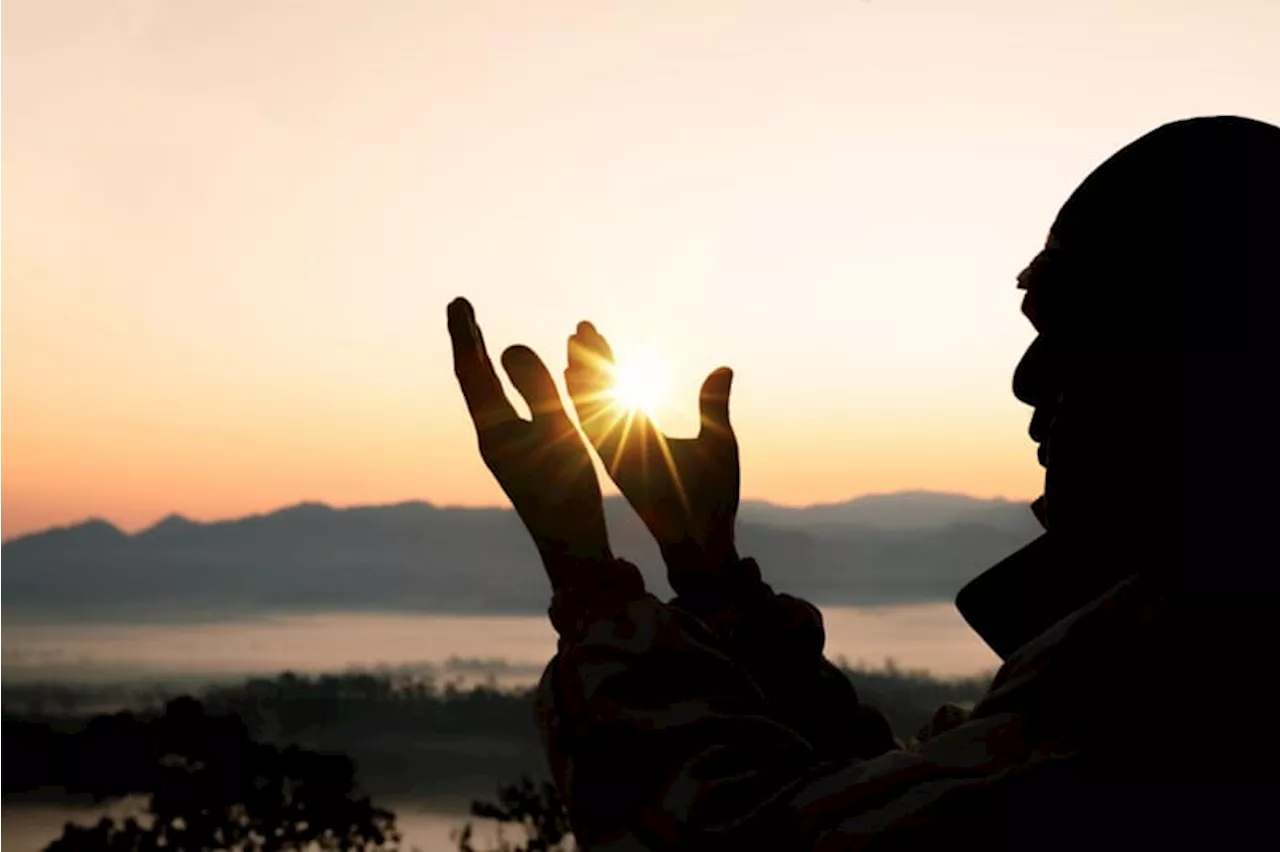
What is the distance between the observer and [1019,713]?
1924 millimetres

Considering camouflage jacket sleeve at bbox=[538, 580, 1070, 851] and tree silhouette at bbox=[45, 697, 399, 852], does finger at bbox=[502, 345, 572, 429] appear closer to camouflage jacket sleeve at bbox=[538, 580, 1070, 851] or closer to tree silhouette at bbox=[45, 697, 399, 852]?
camouflage jacket sleeve at bbox=[538, 580, 1070, 851]

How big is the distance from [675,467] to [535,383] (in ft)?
1.06

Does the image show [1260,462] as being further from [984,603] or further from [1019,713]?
[984,603]

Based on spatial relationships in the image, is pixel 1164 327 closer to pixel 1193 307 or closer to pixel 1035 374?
pixel 1193 307

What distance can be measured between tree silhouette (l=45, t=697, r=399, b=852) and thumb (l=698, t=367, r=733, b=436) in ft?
76.9

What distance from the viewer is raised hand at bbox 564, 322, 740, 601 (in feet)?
7.36

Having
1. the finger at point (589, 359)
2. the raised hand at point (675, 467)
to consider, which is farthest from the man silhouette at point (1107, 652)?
the finger at point (589, 359)

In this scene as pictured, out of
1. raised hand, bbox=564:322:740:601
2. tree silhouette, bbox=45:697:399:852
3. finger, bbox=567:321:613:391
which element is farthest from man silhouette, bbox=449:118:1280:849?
tree silhouette, bbox=45:697:399:852

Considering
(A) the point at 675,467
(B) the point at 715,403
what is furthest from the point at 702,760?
(B) the point at 715,403

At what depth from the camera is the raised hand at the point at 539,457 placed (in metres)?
2.10

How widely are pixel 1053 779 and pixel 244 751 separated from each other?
25.1m

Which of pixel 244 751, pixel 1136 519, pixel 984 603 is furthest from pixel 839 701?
pixel 244 751

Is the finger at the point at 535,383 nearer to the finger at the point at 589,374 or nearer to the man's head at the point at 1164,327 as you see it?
the finger at the point at 589,374

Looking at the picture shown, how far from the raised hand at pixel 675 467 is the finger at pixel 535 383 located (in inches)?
4.8
